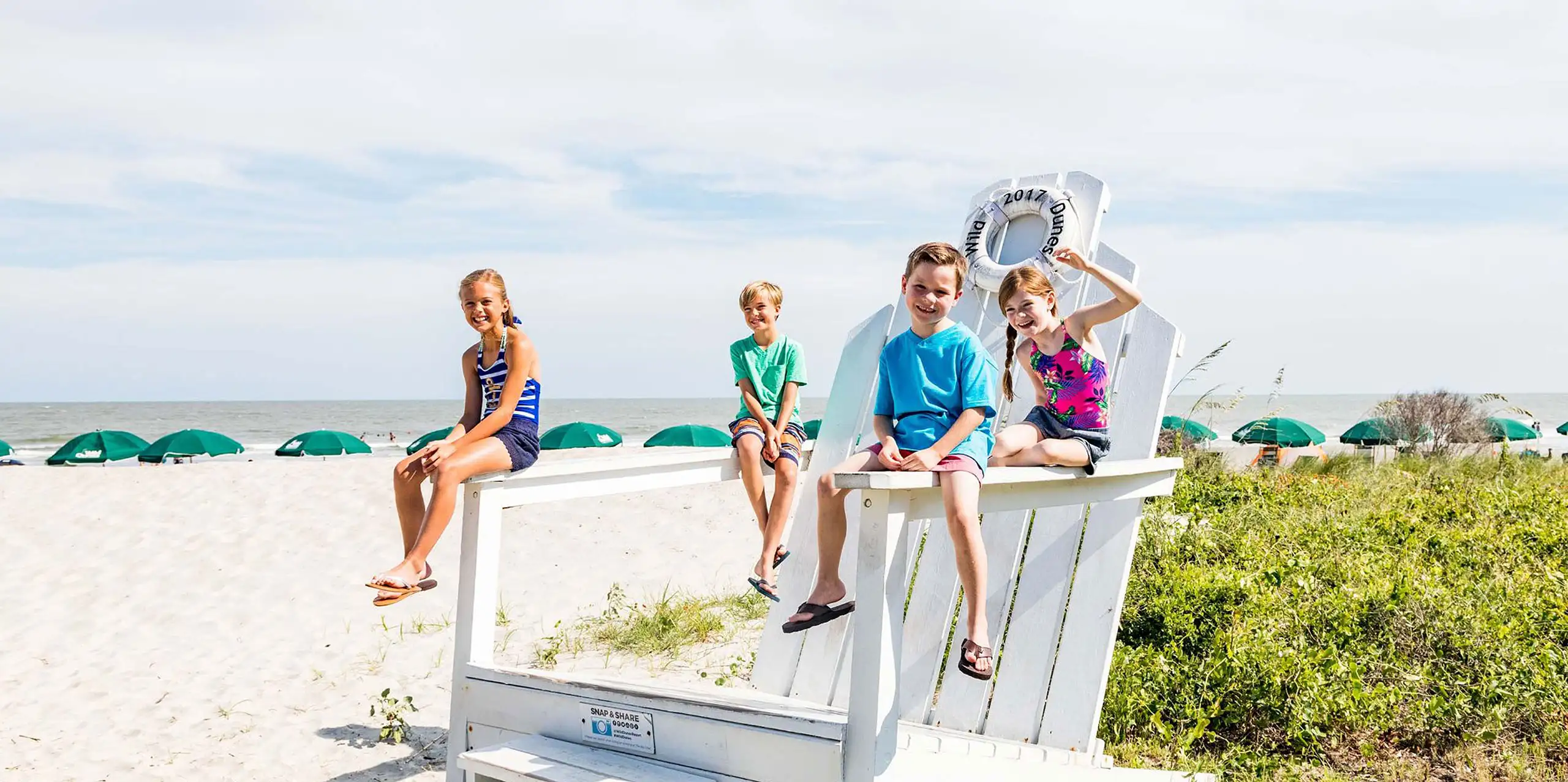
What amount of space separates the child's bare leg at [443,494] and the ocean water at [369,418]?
21.4m

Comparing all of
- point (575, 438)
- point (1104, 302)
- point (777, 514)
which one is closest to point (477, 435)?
point (777, 514)

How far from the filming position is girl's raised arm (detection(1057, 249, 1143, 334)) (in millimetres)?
3109

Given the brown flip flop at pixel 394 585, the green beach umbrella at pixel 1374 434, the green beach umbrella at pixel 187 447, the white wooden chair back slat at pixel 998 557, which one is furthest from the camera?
the green beach umbrella at pixel 187 447

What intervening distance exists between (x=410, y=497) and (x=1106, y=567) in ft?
7.37

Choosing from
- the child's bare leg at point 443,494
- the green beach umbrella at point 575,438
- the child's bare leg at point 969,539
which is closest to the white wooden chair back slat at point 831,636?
the child's bare leg at point 969,539

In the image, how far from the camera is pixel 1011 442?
308 cm

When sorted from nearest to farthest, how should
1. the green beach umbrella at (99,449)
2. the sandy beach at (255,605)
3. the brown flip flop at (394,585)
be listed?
1. the brown flip flop at (394,585)
2. the sandy beach at (255,605)
3. the green beach umbrella at (99,449)

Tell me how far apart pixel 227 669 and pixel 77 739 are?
3.24 ft

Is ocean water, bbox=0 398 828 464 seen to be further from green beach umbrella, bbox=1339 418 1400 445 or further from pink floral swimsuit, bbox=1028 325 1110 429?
pink floral swimsuit, bbox=1028 325 1110 429

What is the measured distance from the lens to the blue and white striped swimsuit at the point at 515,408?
11.2 ft

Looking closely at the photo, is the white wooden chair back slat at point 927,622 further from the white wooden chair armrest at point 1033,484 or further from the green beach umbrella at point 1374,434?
the green beach umbrella at point 1374,434

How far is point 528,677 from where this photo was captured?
302cm

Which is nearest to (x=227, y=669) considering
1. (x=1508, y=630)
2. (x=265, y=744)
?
(x=265, y=744)

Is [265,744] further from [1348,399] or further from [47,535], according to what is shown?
[1348,399]
